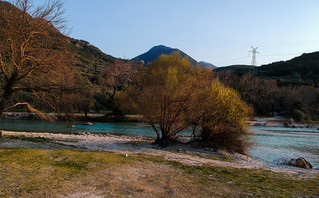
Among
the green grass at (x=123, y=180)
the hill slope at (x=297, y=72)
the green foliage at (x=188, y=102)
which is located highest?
the hill slope at (x=297, y=72)

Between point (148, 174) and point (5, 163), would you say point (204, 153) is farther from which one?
point (5, 163)

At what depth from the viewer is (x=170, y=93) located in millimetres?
20625

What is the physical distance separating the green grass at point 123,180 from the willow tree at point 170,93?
29.1ft

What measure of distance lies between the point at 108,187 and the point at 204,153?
13.4 meters

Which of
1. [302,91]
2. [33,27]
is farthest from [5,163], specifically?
[302,91]

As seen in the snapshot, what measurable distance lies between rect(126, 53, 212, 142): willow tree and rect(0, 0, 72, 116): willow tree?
26.8ft

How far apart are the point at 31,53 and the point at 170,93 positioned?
1087 cm

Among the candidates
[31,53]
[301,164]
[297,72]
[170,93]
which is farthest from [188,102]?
[297,72]

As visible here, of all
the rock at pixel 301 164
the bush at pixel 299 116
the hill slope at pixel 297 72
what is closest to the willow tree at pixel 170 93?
the rock at pixel 301 164

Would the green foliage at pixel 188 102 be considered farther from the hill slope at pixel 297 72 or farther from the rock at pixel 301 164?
the hill slope at pixel 297 72

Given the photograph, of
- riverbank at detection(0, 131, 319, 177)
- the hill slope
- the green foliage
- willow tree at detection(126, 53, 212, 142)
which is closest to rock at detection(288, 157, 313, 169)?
riverbank at detection(0, 131, 319, 177)

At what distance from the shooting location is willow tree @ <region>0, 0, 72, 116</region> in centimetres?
1343

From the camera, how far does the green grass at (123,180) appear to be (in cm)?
777

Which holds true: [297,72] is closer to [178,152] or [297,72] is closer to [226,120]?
[226,120]
